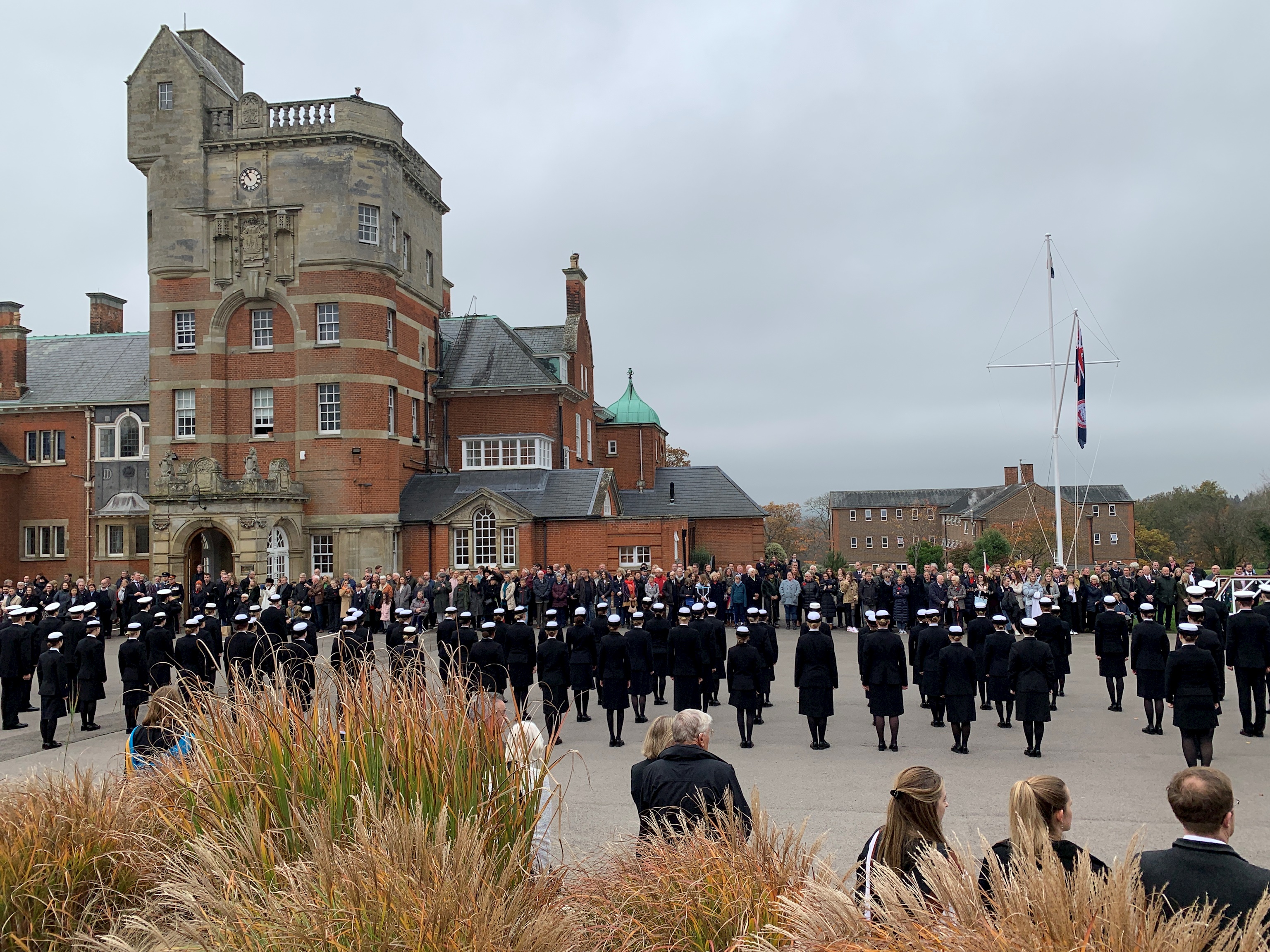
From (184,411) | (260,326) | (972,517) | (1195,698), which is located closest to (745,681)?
(1195,698)

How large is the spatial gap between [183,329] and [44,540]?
1396cm

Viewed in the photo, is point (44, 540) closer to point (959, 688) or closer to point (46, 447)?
point (46, 447)

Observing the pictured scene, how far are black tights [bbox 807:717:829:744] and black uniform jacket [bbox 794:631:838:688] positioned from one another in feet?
1.47

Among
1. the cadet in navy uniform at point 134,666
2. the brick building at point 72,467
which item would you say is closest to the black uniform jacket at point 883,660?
the cadet in navy uniform at point 134,666

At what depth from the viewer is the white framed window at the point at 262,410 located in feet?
120

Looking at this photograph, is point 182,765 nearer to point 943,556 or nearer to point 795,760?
point 795,760

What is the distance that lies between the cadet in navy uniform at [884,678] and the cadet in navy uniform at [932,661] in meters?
0.66

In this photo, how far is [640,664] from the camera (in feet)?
49.7

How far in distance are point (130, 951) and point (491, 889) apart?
1.54 m

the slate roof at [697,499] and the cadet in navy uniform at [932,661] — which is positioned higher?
the slate roof at [697,499]

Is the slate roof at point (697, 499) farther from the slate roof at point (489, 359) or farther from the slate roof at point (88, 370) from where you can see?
the slate roof at point (88, 370)

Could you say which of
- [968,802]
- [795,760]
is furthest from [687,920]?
[795,760]

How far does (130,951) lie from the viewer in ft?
A: 13.4

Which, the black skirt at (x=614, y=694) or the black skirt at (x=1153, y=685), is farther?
the black skirt at (x=614, y=694)
